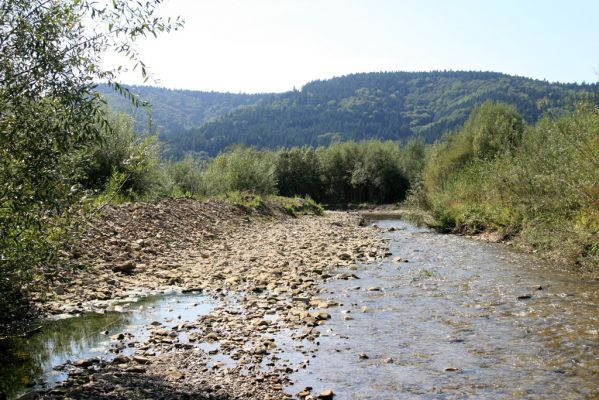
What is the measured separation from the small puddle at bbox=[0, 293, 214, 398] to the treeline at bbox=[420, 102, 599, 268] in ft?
41.1

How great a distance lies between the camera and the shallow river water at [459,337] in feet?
24.0

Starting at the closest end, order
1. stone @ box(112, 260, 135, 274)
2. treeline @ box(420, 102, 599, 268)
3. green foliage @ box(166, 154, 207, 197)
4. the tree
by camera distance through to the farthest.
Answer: the tree
stone @ box(112, 260, 135, 274)
treeline @ box(420, 102, 599, 268)
green foliage @ box(166, 154, 207, 197)

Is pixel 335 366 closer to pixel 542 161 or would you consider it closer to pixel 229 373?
pixel 229 373

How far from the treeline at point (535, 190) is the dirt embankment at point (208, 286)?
6638mm

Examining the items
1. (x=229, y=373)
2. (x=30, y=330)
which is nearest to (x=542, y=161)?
(x=229, y=373)

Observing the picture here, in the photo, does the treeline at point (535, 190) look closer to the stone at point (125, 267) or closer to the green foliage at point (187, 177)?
the stone at point (125, 267)

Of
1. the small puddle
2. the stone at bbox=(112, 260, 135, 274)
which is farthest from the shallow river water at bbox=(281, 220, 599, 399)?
the stone at bbox=(112, 260, 135, 274)

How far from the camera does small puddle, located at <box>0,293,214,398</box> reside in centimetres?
713

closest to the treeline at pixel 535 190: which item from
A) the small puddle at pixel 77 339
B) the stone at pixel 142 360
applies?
the small puddle at pixel 77 339

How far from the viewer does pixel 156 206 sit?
23.8m

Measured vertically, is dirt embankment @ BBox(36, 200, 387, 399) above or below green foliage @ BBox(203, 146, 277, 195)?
below

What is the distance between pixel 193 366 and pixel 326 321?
3627mm

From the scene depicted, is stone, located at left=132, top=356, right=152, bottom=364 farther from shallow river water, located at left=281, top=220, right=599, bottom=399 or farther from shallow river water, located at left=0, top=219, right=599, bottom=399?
shallow river water, located at left=281, top=220, right=599, bottom=399

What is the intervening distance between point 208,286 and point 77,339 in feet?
16.2
